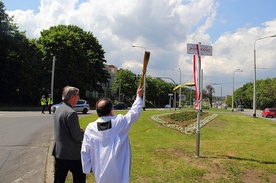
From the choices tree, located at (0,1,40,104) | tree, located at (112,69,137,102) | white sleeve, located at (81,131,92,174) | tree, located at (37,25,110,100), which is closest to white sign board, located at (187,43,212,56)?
white sleeve, located at (81,131,92,174)

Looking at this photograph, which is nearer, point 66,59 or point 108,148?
point 108,148

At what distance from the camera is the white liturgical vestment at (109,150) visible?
3434 millimetres

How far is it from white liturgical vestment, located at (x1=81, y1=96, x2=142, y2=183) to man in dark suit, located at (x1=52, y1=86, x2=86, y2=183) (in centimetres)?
79

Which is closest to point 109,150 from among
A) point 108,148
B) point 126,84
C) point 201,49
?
point 108,148

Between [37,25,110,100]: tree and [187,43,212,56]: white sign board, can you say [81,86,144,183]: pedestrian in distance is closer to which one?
[187,43,212,56]: white sign board

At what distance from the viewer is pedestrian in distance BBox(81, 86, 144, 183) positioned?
3.44 metres

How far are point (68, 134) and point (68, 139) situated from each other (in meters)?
0.07

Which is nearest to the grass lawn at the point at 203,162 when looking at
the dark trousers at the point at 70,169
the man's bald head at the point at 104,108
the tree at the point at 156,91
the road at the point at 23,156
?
the road at the point at 23,156

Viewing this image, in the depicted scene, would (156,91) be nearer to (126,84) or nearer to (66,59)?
(126,84)

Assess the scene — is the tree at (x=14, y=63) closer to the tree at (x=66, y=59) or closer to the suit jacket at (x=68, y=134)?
the tree at (x=66, y=59)

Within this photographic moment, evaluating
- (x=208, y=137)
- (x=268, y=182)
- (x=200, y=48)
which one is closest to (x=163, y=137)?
(x=208, y=137)

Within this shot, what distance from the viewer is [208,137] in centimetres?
1223

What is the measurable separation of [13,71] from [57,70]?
321 inches

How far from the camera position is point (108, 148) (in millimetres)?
3447
